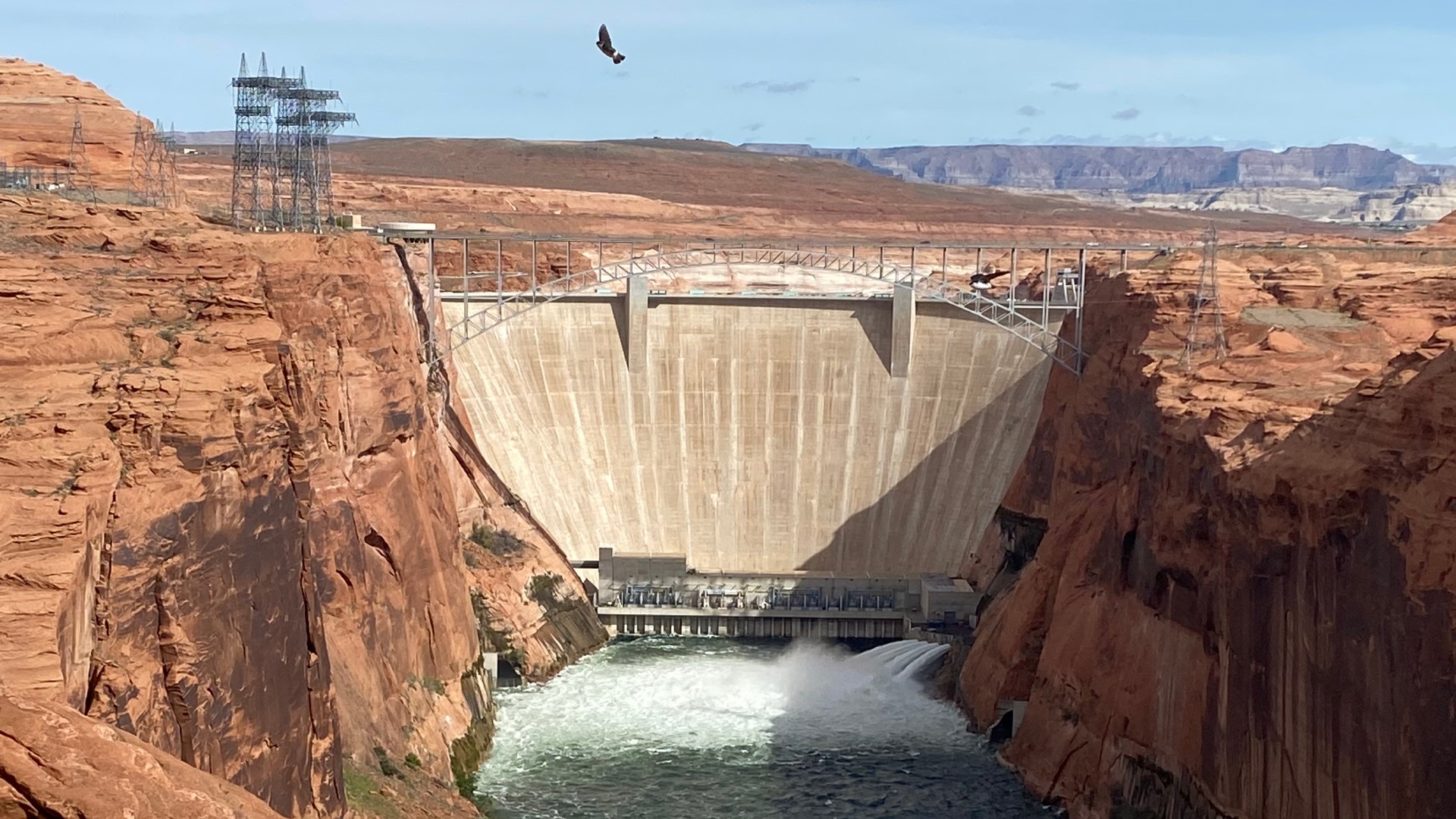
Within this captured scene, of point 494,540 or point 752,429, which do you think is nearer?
point 494,540

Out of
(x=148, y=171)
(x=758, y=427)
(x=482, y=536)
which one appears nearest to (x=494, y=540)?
(x=482, y=536)

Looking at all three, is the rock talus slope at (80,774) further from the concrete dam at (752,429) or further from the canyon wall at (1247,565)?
the concrete dam at (752,429)

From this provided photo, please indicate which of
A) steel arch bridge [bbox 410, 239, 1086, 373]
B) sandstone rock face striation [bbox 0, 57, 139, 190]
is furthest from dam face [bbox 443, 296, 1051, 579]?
sandstone rock face striation [bbox 0, 57, 139, 190]

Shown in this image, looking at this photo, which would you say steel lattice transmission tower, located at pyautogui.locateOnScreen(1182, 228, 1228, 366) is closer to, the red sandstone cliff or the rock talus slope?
the red sandstone cliff

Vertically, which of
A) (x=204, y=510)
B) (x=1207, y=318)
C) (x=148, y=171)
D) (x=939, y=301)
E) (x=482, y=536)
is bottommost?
(x=482, y=536)

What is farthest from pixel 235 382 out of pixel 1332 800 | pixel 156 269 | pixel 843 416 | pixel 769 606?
pixel 843 416

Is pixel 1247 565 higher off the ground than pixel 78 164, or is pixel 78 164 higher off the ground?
pixel 78 164

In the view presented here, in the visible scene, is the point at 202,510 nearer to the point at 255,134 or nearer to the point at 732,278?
the point at 255,134
